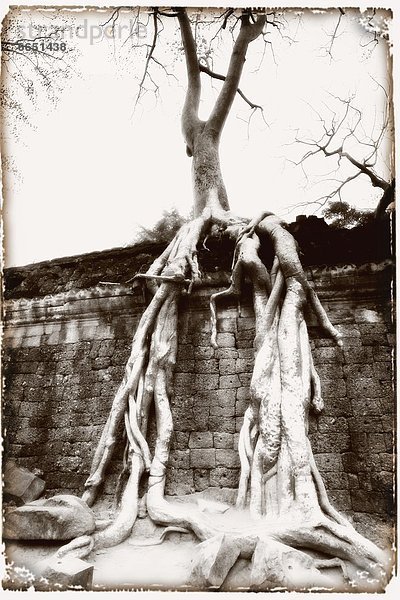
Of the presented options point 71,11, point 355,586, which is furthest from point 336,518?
point 71,11

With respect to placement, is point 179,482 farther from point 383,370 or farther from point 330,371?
point 383,370

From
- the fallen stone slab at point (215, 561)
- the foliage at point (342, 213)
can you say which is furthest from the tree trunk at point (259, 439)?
the foliage at point (342, 213)

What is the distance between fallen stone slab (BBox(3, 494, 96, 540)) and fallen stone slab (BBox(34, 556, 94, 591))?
0.22m

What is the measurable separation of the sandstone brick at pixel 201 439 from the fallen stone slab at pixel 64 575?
3.69ft

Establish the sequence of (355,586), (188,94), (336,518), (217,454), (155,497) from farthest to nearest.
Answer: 1. (188,94)
2. (217,454)
3. (155,497)
4. (336,518)
5. (355,586)

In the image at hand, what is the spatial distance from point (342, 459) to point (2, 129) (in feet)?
11.0

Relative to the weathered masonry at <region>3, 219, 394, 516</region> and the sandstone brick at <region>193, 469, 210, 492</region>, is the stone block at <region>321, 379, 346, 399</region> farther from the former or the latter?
the sandstone brick at <region>193, 469, 210, 492</region>

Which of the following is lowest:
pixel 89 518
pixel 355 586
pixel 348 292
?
pixel 355 586

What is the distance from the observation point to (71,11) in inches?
133

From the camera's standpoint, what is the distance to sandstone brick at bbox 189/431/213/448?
332cm

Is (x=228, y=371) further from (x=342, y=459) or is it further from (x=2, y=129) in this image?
(x=2, y=129)

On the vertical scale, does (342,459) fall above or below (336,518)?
above

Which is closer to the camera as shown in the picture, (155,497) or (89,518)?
(89,518)

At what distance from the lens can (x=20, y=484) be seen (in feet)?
11.0
